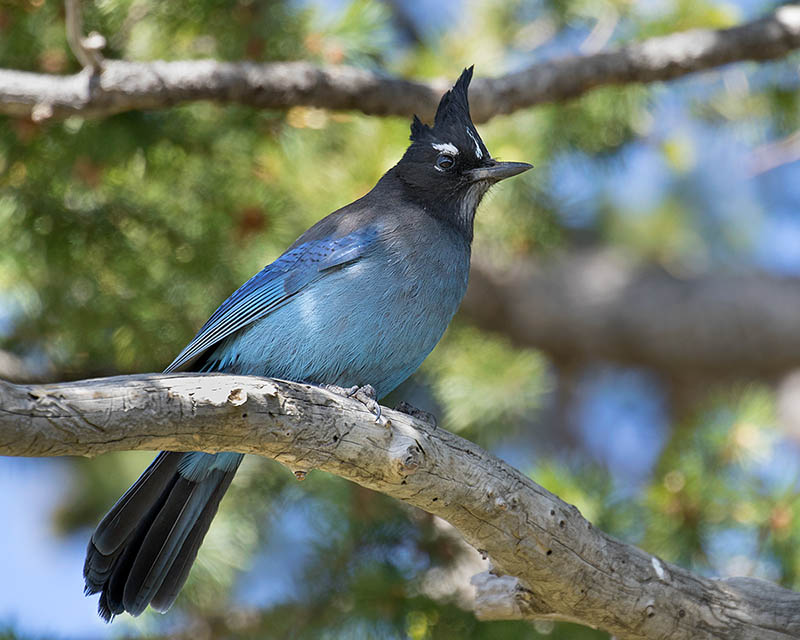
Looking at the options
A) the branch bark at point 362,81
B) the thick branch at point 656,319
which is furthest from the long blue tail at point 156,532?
the thick branch at point 656,319

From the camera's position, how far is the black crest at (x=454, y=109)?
369cm

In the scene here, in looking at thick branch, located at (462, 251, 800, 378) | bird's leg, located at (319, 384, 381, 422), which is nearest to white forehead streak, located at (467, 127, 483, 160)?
bird's leg, located at (319, 384, 381, 422)

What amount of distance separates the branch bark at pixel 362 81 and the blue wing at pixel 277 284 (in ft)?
2.16

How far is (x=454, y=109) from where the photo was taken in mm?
3703

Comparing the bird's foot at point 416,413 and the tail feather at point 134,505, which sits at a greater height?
the bird's foot at point 416,413

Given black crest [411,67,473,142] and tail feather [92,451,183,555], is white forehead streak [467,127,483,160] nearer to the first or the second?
black crest [411,67,473,142]

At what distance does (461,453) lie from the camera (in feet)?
9.16

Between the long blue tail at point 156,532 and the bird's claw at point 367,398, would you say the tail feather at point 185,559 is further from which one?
the bird's claw at point 367,398

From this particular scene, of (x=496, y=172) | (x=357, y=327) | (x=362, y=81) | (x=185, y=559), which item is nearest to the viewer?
(x=357, y=327)

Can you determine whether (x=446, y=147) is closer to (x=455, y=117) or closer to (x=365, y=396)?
(x=455, y=117)

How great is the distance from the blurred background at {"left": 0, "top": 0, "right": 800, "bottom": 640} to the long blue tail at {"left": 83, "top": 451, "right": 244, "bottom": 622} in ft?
2.36

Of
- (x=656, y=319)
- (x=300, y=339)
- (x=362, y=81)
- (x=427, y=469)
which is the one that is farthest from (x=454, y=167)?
(x=656, y=319)

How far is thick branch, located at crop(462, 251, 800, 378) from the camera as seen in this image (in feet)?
19.6

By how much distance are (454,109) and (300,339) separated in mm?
1059
